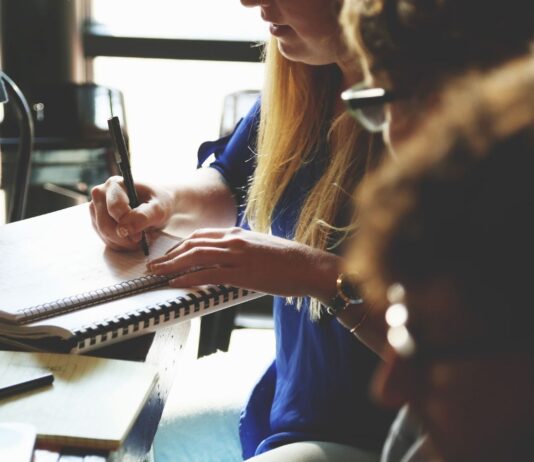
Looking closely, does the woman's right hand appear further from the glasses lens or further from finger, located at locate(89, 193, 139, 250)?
the glasses lens

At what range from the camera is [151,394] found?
0.85 meters

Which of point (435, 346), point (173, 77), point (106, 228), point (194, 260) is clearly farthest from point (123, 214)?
point (173, 77)

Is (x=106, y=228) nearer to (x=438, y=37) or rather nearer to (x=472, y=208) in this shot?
(x=438, y=37)

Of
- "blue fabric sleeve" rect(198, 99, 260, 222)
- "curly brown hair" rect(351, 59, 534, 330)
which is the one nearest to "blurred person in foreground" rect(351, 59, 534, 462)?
"curly brown hair" rect(351, 59, 534, 330)

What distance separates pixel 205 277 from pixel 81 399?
0.25m

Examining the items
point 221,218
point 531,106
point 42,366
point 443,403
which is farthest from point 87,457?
point 221,218

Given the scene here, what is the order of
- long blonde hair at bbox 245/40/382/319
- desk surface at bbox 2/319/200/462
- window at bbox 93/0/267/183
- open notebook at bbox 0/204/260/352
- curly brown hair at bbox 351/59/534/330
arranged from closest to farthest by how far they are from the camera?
curly brown hair at bbox 351/59/534/330
desk surface at bbox 2/319/200/462
open notebook at bbox 0/204/260/352
long blonde hair at bbox 245/40/382/319
window at bbox 93/0/267/183

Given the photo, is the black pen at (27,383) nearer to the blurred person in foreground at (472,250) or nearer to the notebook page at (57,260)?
the notebook page at (57,260)

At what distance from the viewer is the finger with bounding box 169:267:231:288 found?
3.22 feet

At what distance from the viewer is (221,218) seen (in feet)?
4.47

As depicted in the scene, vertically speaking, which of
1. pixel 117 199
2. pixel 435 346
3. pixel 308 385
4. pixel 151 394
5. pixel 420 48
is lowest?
pixel 308 385

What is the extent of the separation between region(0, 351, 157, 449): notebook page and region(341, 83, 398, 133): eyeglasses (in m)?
0.35

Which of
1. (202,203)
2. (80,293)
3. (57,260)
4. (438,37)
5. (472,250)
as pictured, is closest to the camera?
(472,250)

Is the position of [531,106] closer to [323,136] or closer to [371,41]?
[371,41]
